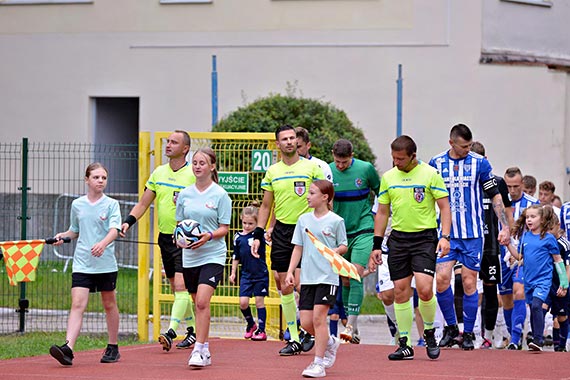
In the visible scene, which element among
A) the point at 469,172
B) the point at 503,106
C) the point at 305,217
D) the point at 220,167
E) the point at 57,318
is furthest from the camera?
the point at 503,106

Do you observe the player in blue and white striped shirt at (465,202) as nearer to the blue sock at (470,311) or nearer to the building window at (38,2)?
the blue sock at (470,311)

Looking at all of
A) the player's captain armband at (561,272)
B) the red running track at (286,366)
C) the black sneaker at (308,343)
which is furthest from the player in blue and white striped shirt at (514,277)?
the black sneaker at (308,343)

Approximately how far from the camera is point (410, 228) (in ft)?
37.2

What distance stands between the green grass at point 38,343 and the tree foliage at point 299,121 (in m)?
6.14

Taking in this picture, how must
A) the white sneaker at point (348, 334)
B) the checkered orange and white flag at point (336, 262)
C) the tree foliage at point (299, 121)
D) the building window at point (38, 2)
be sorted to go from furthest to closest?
the building window at point (38, 2)
the tree foliage at point (299, 121)
the white sneaker at point (348, 334)
the checkered orange and white flag at point (336, 262)

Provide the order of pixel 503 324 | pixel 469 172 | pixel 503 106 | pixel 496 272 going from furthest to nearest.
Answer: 1. pixel 503 106
2. pixel 503 324
3. pixel 496 272
4. pixel 469 172

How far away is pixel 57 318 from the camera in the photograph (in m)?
17.3

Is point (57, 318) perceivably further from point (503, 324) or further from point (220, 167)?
point (503, 324)

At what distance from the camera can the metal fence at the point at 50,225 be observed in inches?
665

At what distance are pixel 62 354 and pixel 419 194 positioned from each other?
3.62 metres

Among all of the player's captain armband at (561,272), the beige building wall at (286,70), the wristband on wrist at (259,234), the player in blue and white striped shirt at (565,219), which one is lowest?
the player's captain armband at (561,272)

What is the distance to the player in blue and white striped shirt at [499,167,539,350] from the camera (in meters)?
13.8

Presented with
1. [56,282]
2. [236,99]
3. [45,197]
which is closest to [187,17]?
[236,99]

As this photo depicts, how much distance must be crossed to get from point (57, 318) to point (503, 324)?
21.0 feet
